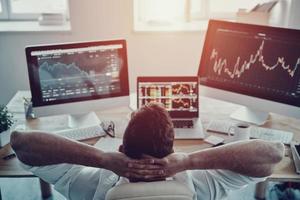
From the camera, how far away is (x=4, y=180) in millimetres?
2926

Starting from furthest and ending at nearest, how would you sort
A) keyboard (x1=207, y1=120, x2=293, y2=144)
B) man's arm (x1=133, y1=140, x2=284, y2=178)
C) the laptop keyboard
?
1. the laptop keyboard
2. keyboard (x1=207, y1=120, x2=293, y2=144)
3. man's arm (x1=133, y1=140, x2=284, y2=178)

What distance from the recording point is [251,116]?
2.24m

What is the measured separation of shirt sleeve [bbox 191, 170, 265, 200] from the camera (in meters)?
1.51

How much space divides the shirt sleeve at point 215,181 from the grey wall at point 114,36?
191 centimetres

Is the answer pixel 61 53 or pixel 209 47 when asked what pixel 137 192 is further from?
pixel 209 47

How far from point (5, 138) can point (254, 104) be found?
127 centimetres

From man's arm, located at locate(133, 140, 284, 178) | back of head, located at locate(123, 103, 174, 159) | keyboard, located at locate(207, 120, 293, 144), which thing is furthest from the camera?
keyboard, located at locate(207, 120, 293, 144)

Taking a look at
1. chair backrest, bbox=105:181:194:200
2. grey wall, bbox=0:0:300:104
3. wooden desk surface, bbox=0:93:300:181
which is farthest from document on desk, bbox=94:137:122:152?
grey wall, bbox=0:0:300:104

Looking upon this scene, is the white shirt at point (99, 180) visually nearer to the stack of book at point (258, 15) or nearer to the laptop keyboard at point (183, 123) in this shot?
the laptop keyboard at point (183, 123)

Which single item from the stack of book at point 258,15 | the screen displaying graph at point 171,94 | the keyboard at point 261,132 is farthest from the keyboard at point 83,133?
the stack of book at point 258,15

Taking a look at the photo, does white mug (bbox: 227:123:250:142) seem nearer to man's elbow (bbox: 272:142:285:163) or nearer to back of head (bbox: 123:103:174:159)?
man's elbow (bbox: 272:142:285:163)

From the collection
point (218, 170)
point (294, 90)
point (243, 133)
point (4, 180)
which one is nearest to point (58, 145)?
point (218, 170)

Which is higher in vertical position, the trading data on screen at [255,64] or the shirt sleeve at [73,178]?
the trading data on screen at [255,64]

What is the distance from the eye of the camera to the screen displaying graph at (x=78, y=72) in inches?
80.2
